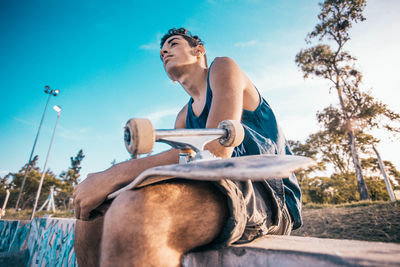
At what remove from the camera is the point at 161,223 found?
66 cm

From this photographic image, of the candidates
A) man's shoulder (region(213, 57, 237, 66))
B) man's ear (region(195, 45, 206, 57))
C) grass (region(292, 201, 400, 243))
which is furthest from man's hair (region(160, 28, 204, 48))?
grass (region(292, 201, 400, 243))

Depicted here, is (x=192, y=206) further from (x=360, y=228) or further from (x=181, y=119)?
(x=360, y=228)

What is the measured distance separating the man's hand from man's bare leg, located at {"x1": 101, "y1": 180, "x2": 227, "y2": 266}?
11.6 inches

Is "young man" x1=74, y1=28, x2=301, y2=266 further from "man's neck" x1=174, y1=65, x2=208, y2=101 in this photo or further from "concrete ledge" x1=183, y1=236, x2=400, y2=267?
"man's neck" x1=174, y1=65, x2=208, y2=101

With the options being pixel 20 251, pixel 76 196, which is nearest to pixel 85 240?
pixel 76 196

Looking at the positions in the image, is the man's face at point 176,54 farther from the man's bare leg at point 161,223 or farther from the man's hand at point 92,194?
the man's bare leg at point 161,223

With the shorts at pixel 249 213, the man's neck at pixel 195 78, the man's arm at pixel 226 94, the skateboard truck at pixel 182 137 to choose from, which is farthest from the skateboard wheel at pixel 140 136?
the man's neck at pixel 195 78

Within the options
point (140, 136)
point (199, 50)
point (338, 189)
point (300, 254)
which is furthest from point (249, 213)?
point (338, 189)

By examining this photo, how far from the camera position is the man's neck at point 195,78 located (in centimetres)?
192

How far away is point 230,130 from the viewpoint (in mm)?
846

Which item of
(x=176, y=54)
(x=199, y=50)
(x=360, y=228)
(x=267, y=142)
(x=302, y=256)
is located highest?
(x=199, y=50)

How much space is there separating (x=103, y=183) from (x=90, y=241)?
15.3 inches

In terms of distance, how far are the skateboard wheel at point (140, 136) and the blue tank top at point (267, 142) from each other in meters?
0.68

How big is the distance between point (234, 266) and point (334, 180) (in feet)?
87.3
